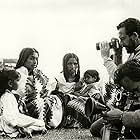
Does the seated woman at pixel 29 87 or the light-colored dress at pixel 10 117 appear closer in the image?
the light-colored dress at pixel 10 117

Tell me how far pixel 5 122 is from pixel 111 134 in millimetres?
2196

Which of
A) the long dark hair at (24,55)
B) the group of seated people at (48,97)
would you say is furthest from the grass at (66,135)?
the long dark hair at (24,55)

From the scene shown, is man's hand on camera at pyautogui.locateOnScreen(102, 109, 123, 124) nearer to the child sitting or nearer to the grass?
the grass

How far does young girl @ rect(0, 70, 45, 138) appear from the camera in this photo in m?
4.74

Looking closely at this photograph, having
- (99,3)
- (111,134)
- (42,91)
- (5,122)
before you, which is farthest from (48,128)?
(111,134)

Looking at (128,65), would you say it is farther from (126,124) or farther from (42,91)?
(42,91)

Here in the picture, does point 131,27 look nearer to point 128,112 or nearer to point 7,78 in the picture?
point 128,112

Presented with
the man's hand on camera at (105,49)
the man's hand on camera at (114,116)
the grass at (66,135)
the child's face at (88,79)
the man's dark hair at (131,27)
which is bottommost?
the grass at (66,135)

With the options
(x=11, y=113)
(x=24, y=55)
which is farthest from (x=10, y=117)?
(x=24, y=55)

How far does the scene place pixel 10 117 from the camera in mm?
4734

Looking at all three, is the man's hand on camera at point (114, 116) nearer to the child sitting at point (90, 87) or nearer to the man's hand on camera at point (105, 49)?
the man's hand on camera at point (105, 49)

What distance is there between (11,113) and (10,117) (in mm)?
52

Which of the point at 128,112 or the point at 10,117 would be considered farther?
the point at 10,117

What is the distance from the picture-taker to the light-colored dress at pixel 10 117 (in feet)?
15.5
